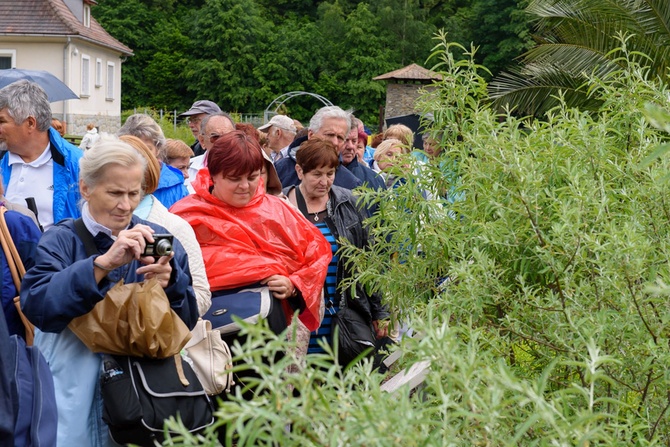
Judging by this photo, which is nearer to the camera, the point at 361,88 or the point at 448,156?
the point at 448,156

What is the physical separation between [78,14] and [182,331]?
140ft

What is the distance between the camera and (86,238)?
340cm

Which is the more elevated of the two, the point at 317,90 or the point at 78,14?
the point at 78,14

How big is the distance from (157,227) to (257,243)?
123cm

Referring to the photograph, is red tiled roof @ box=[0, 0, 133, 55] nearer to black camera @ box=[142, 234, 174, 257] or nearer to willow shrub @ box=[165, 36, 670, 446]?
black camera @ box=[142, 234, 174, 257]

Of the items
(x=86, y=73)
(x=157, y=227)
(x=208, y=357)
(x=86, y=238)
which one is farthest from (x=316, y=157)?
(x=86, y=73)

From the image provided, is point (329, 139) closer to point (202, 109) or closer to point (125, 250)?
point (202, 109)

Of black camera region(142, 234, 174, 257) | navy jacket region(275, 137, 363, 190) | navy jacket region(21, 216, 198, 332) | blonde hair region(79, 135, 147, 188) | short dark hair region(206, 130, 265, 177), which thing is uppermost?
blonde hair region(79, 135, 147, 188)

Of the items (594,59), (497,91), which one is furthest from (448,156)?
(497,91)

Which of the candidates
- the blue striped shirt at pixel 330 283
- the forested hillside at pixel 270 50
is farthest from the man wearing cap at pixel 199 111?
the forested hillside at pixel 270 50

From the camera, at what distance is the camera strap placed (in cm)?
338

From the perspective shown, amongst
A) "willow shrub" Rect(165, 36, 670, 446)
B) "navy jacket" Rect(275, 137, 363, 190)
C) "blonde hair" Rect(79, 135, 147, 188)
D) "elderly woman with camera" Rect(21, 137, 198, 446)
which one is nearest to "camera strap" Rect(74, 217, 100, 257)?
"elderly woman with camera" Rect(21, 137, 198, 446)

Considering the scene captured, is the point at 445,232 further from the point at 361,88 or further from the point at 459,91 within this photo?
the point at 361,88

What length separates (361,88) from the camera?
68500 mm
